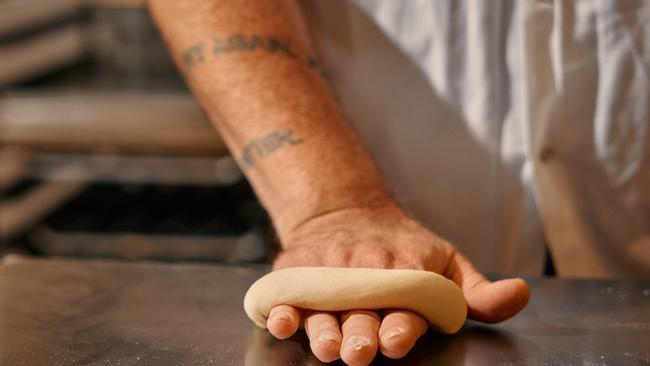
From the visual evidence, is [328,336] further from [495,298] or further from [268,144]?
[268,144]

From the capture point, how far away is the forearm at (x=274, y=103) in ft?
2.62

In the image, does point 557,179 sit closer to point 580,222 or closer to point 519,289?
point 580,222

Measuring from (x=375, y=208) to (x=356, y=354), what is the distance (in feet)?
0.80

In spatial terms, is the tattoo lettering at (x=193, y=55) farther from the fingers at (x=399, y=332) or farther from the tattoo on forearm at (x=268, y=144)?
the fingers at (x=399, y=332)

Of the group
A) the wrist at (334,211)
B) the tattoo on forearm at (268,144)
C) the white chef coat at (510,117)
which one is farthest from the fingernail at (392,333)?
the white chef coat at (510,117)

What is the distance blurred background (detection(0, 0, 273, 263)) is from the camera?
1.73 m

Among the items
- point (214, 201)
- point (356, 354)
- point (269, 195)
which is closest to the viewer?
point (356, 354)

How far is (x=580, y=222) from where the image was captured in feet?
3.11

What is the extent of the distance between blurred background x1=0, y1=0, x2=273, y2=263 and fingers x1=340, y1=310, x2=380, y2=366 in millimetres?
1126

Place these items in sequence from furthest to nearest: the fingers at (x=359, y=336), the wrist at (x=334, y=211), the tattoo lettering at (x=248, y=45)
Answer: the tattoo lettering at (x=248, y=45)
the wrist at (x=334, y=211)
the fingers at (x=359, y=336)

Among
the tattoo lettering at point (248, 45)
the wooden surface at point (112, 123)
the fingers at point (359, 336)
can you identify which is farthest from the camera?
the wooden surface at point (112, 123)

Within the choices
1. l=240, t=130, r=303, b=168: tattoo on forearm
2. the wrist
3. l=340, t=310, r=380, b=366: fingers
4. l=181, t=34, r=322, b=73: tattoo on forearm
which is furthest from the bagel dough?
l=181, t=34, r=322, b=73: tattoo on forearm

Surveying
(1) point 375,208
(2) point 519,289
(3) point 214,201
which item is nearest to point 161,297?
(1) point 375,208

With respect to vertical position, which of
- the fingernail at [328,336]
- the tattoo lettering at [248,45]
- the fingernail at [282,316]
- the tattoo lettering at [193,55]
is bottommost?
the fingernail at [328,336]
